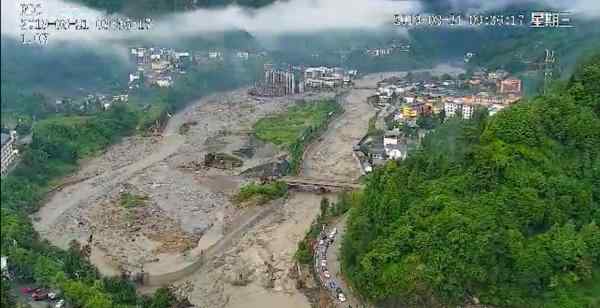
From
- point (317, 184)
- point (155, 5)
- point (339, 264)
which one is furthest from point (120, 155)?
point (155, 5)

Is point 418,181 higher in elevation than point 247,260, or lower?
higher

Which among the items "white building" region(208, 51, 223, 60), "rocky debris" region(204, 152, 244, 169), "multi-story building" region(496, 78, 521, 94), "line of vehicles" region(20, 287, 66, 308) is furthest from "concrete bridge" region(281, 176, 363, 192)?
"white building" region(208, 51, 223, 60)

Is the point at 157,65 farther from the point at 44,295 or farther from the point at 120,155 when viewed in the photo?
the point at 44,295

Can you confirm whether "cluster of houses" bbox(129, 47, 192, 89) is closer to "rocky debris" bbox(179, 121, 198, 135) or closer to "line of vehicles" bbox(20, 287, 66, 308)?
"rocky debris" bbox(179, 121, 198, 135)

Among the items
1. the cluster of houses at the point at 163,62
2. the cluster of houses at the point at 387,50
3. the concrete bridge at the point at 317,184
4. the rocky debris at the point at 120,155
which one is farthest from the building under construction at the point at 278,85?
the concrete bridge at the point at 317,184

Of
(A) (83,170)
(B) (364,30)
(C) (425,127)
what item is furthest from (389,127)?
(B) (364,30)

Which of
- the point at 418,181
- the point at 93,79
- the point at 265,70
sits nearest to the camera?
the point at 418,181

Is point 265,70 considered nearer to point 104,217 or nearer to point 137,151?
point 137,151
